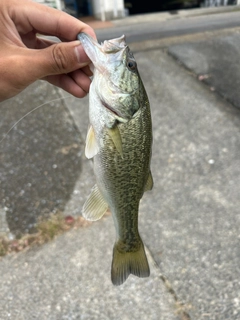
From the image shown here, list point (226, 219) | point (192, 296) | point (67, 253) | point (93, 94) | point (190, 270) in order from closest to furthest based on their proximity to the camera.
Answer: point (93, 94) < point (192, 296) < point (190, 270) < point (67, 253) < point (226, 219)

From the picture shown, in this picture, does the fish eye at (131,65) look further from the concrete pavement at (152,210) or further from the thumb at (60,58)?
the concrete pavement at (152,210)

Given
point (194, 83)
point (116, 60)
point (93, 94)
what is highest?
point (116, 60)

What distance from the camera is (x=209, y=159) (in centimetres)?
399

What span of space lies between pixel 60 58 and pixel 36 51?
0.57 feet

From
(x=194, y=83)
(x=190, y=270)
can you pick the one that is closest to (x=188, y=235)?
(x=190, y=270)

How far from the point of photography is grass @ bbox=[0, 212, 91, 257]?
10.3 ft

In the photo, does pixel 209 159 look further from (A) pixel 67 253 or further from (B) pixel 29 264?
(B) pixel 29 264

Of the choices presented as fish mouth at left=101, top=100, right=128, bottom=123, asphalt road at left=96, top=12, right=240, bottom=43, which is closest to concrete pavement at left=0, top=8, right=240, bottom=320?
fish mouth at left=101, top=100, right=128, bottom=123

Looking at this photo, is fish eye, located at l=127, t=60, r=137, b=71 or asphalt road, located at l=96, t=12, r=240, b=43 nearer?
fish eye, located at l=127, t=60, r=137, b=71

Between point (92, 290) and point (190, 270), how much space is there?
753mm

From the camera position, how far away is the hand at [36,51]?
70.0 inches

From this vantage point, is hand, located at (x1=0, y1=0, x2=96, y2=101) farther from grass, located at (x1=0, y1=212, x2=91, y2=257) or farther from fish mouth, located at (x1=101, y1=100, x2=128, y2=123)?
grass, located at (x1=0, y1=212, x2=91, y2=257)

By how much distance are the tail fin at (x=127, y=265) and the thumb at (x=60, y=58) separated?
37.1 inches

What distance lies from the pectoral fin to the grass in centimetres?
142
